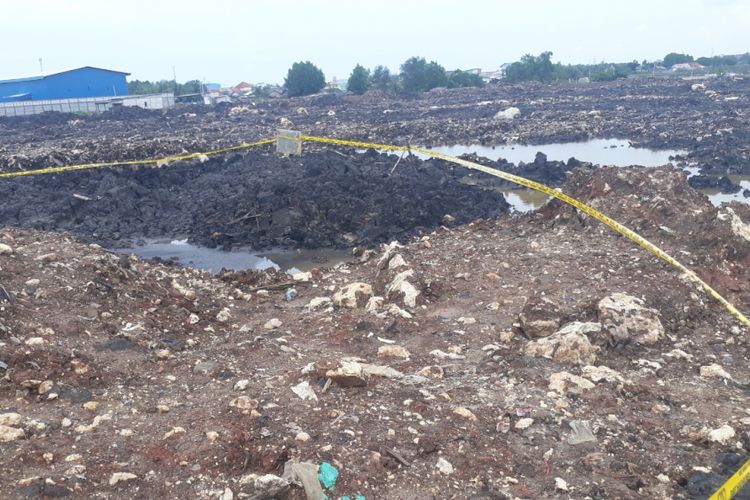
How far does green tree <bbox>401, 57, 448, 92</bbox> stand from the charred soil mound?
125 feet

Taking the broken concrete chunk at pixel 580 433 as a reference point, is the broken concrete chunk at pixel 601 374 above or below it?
above

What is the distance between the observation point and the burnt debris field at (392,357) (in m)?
3.87

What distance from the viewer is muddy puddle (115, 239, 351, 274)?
1102cm

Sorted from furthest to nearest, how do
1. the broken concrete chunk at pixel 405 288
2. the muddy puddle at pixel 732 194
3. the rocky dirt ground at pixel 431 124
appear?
the rocky dirt ground at pixel 431 124, the muddy puddle at pixel 732 194, the broken concrete chunk at pixel 405 288

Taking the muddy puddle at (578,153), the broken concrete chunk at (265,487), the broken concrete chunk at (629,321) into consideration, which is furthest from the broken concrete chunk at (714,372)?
the muddy puddle at (578,153)

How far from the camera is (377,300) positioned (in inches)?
279

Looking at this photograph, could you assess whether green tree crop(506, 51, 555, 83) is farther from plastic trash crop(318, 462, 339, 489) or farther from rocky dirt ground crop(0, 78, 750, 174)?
plastic trash crop(318, 462, 339, 489)

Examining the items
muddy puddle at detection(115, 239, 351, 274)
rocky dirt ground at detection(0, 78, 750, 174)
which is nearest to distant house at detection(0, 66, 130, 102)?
rocky dirt ground at detection(0, 78, 750, 174)

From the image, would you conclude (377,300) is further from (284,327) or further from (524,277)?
(524,277)

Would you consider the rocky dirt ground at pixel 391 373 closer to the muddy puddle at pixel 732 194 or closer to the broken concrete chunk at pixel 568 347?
the broken concrete chunk at pixel 568 347

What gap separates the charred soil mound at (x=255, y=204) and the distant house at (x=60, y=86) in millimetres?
31337

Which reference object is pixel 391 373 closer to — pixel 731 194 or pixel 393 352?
pixel 393 352

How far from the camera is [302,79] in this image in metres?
52.2

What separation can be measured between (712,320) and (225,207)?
996cm
